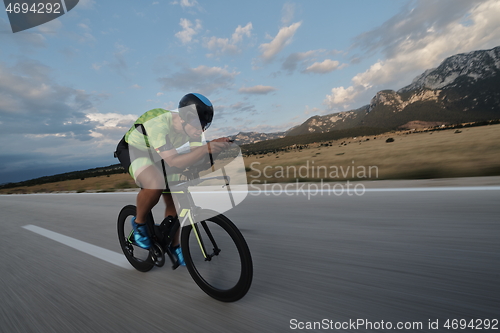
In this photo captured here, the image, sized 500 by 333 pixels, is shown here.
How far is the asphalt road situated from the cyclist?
1.86ft

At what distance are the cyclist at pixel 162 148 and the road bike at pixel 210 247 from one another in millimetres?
159

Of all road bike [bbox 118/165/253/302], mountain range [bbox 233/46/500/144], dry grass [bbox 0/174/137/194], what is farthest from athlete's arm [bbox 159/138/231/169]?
mountain range [bbox 233/46/500/144]

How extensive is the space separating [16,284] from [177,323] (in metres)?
2.05

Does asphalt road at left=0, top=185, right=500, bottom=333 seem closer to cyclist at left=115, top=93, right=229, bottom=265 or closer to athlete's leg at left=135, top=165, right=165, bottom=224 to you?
cyclist at left=115, top=93, right=229, bottom=265

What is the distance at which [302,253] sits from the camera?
2.73 meters

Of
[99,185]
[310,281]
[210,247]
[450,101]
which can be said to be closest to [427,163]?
[310,281]

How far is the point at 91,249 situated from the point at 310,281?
3018mm

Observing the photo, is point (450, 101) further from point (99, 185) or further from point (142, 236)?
point (142, 236)

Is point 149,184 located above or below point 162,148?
below

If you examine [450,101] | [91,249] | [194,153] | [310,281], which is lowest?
[310,281]

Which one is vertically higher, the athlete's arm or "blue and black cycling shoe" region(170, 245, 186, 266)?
the athlete's arm

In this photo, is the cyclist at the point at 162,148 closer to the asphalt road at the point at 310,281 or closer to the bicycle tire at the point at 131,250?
the bicycle tire at the point at 131,250

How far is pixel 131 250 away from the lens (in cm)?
289

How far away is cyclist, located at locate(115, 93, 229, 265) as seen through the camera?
1946 mm
